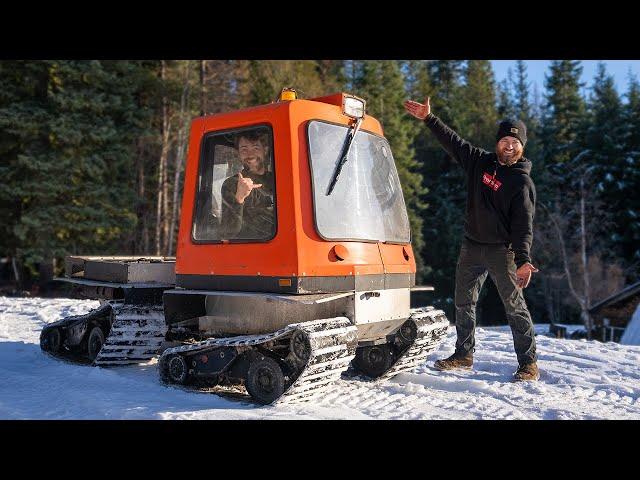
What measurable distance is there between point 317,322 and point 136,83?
1969cm

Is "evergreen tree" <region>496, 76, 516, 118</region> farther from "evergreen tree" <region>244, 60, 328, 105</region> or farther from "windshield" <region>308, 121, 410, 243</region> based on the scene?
"windshield" <region>308, 121, 410, 243</region>

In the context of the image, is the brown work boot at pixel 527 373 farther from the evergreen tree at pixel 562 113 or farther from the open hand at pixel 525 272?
the evergreen tree at pixel 562 113

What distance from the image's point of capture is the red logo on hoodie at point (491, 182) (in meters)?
5.66

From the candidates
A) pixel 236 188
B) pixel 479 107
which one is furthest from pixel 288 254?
pixel 479 107

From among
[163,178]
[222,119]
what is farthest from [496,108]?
[222,119]

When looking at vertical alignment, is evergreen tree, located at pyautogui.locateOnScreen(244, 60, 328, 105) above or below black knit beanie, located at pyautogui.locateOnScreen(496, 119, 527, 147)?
above

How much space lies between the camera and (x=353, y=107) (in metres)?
5.10

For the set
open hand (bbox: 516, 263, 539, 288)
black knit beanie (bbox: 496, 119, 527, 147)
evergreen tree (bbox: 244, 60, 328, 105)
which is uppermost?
evergreen tree (bbox: 244, 60, 328, 105)

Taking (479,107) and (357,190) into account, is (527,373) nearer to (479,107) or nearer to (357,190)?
(357,190)

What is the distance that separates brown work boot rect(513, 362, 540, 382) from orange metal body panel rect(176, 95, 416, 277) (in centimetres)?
154

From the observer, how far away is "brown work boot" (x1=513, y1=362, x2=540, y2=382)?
5.58 meters

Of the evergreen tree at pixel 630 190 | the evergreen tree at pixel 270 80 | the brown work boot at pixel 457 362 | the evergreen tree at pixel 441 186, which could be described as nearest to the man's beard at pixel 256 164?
the brown work boot at pixel 457 362

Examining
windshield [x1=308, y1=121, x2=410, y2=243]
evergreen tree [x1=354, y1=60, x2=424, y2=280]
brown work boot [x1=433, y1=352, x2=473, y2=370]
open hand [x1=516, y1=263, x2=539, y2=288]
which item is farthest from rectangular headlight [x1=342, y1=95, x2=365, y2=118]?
evergreen tree [x1=354, y1=60, x2=424, y2=280]

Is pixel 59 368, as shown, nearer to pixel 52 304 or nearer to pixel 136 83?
pixel 52 304
